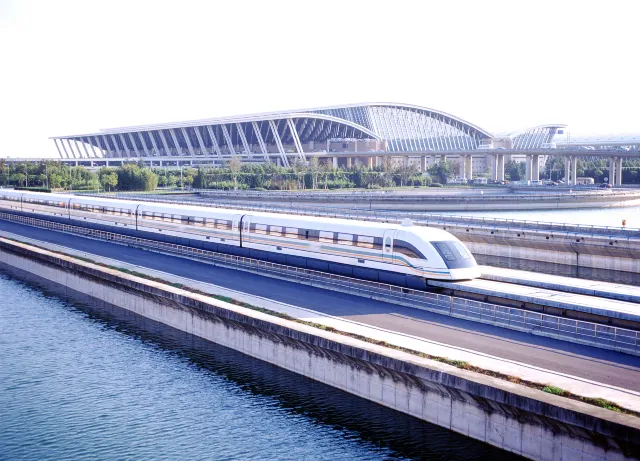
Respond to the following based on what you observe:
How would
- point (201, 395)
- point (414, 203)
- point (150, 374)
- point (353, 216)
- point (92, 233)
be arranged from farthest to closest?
1. point (414, 203)
2. point (353, 216)
3. point (92, 233)
4. point (150, 374)
5. point (201, 395)

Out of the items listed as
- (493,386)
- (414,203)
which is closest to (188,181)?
(414,203)

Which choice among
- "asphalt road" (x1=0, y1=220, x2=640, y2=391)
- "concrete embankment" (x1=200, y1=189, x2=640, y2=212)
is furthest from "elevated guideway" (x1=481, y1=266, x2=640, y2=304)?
"concrete embankment" (x1=200, y1=189, x2=640, y2=212)

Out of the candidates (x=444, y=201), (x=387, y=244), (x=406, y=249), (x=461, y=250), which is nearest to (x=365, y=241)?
(x=387, y=244)

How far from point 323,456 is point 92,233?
44925 millimetres

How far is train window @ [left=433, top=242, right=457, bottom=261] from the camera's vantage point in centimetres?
3206

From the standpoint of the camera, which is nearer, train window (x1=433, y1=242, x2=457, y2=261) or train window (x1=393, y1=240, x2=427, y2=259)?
train window (x1=433, y1=242, x2=457, y2=261)

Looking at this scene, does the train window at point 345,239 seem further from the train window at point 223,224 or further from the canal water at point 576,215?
the canal water at point 576,215

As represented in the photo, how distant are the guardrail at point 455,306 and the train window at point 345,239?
1859 mm

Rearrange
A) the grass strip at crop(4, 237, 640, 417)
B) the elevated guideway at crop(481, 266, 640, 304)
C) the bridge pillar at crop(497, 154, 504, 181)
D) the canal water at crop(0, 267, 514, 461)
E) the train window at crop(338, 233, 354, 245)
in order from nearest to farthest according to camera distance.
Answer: the grass strip at crop(4, 237, 640, 417) < the canal water at crop(0, 267, 514, 461) < the elevated guideway at crop(481, 266, 640, 304) < the train window at crop(338, 233, 354, 245) < the bridge pillar at crop(497, 154, 504, 181)

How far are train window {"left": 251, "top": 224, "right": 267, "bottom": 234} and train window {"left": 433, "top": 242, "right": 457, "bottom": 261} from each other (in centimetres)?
1375

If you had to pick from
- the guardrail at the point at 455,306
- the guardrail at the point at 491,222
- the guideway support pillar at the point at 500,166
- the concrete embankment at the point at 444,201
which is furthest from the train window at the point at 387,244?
the guideway support pillar at the point at 500,166

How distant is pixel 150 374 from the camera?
94.6 ft

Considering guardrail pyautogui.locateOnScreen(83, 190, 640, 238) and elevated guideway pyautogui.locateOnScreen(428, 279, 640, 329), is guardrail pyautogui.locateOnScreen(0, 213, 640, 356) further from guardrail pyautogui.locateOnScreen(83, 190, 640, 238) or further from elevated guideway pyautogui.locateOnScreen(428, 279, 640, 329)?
guardrail pyautogui.locateOnScreen(83, 190, 640, 238)

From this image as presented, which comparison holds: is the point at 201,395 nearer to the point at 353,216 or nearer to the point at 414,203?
the point at 353,216
